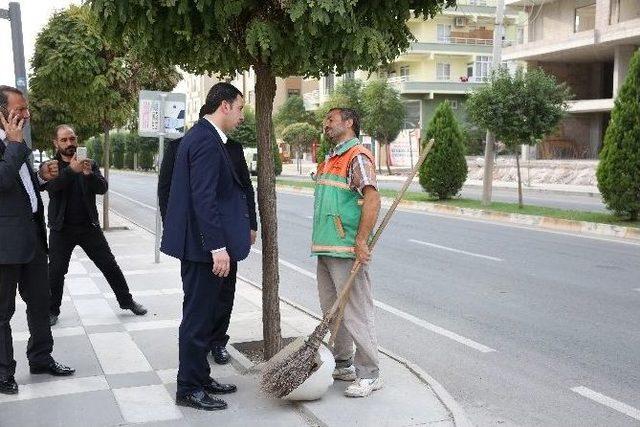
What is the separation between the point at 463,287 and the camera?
8875 millimetres

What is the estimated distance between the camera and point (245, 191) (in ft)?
16.0

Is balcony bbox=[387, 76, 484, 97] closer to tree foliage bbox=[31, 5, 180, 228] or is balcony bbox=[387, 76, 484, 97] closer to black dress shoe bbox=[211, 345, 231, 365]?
tree foliage bbox=[31, 5, 180, 228]

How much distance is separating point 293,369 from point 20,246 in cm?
196

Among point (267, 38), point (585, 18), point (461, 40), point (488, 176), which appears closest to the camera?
point (267, 38)

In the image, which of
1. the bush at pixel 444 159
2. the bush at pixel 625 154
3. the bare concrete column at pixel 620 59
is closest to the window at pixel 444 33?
the bare concrete column at pixel 620 59

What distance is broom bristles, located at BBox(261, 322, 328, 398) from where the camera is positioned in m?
4.29

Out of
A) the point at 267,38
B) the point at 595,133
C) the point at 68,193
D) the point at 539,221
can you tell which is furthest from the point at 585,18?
the point at 267,38

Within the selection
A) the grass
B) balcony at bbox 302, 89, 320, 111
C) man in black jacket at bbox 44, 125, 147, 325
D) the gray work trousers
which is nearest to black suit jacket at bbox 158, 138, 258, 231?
the gray work trousers

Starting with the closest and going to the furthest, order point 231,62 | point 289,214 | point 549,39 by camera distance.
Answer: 1. point 231,62
2. point 289,214
3. point 549,39

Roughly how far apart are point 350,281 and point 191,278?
0.97 metres

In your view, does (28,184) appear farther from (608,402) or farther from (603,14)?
(603,14)

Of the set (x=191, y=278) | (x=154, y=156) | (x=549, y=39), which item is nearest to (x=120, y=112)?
(x=191, y=278)

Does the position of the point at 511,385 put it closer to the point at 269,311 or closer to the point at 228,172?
the point at 269,311

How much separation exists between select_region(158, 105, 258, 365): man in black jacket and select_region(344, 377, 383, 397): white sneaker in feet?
3.81
